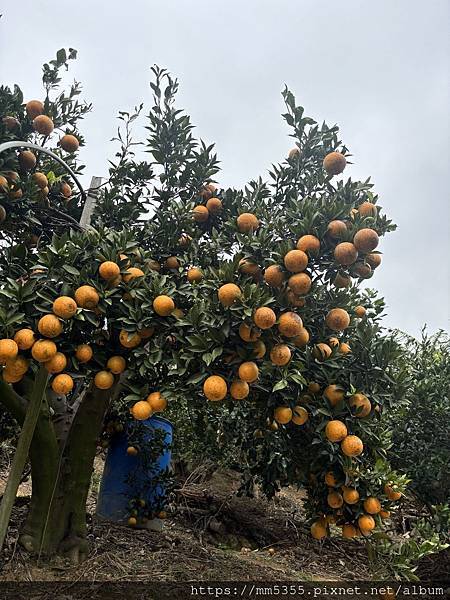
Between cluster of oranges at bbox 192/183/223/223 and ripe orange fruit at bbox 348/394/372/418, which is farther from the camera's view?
cluster of oranges at bbox 192/183/223/223

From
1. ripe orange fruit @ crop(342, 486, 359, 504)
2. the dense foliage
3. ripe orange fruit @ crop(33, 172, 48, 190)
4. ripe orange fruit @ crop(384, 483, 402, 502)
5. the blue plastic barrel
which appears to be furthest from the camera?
the blue plastic barrel

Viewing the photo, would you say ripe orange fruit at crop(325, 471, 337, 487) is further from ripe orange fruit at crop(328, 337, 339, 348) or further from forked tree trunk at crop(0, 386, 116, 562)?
forked tree trunk at crop(0, 386, 116, 562)

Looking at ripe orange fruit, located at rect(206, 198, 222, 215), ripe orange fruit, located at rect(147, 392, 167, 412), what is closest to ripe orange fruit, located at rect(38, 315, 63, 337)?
ripe orange fruit, located at rect(147, 392, 167, 412)

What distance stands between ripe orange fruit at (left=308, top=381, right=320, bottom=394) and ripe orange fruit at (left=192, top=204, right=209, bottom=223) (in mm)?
1433

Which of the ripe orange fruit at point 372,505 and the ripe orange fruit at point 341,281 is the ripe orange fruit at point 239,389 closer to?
the ripe orange fruit at point 341,281

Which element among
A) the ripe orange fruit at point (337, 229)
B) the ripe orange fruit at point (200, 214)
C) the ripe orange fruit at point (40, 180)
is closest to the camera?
the ripe orange fruit at point (337, 229)

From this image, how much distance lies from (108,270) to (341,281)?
1.23 metres

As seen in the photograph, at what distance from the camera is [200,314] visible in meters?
2.44

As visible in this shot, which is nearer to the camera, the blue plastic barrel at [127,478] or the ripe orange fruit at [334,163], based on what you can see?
the ripe orange fruit at [334,163]

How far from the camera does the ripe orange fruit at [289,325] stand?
93.0 inches

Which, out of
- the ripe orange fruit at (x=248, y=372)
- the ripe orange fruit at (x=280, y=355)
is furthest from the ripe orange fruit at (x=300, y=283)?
the ripe orange fruit at (x=248, y=372)

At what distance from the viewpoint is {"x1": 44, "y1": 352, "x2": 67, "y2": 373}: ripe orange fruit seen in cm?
237

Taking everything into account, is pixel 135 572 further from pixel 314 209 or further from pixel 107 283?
pixel 314 209

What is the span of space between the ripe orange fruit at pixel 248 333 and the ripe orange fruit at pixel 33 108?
6.98 feet
